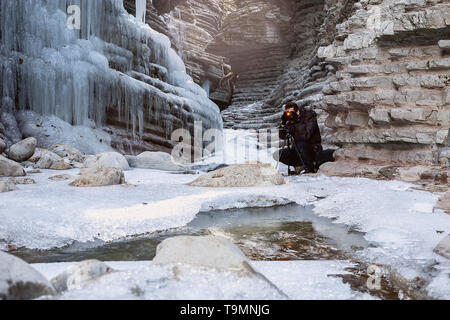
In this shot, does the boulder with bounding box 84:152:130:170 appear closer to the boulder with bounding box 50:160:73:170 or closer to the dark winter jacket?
the boulder with bounding box 50:160:73:170

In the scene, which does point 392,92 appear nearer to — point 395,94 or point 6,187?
point 395,94

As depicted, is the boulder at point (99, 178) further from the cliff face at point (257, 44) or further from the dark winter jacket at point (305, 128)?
the cliff face at point (257, 44)

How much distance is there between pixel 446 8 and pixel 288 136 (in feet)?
9.63

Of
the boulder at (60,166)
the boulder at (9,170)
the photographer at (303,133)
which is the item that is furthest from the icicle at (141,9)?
the boulder at (9,170)

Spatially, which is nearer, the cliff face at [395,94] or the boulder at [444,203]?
the boulder at [444,203]

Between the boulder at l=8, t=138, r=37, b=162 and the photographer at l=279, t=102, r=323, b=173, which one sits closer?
the boulder at l=8, t=138, r=37, b=162

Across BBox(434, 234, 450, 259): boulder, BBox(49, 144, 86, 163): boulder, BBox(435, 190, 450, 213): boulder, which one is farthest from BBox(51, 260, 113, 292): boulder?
BBox(49, 144, 86, 163): boulder

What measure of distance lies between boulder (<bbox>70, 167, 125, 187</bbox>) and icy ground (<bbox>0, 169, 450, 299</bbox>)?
0.25m

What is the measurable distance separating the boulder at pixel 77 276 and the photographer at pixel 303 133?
17.6 ft

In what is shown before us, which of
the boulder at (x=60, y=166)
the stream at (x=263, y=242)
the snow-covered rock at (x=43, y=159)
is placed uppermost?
the snow-covered rock at (x=43, y=159)

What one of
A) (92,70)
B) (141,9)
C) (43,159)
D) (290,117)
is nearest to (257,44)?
(141,9)

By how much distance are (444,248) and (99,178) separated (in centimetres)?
362

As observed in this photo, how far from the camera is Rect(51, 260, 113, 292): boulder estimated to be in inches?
50.5

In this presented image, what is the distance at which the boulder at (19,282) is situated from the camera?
1.10m
